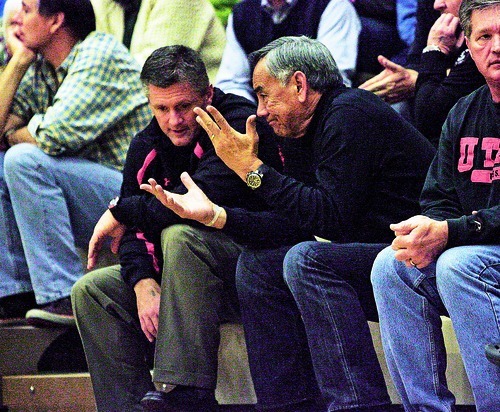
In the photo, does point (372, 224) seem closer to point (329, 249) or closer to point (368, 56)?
point (329, 249)

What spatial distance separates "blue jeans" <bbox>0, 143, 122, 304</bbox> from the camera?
402cm

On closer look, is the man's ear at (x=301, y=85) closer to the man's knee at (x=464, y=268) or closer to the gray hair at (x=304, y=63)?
the gray hair at (x=304, y=63)

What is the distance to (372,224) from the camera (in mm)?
3371

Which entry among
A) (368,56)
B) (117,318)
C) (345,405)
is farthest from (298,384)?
(368,56)

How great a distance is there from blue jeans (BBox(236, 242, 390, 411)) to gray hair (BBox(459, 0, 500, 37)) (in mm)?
705

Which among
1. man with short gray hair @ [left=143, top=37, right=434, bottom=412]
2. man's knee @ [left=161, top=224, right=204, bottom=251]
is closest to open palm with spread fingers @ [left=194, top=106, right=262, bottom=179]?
man with short gray hair @ [left=143, top=37, right=434, bottom=412]

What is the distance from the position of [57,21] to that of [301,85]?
4.67 feet

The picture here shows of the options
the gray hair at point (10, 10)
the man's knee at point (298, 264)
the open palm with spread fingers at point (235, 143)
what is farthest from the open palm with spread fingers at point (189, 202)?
the gray hair at point (10, 10)

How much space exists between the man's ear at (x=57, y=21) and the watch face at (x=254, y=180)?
147 cm

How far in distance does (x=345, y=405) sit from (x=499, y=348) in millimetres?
562

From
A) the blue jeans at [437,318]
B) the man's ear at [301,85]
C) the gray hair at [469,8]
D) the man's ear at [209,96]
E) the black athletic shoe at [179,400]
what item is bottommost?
the black athletic shoe at [179,400]

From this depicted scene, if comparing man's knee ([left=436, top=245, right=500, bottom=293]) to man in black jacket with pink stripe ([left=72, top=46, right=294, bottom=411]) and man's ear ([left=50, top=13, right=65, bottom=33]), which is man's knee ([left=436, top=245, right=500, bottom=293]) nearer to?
man in black jacket with pink stripe ([left=72, top=46, right=294, bottom=411])

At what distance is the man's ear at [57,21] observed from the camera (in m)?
4.38

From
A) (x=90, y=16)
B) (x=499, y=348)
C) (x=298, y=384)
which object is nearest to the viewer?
(x=499, y=348)
